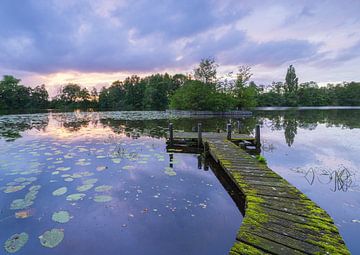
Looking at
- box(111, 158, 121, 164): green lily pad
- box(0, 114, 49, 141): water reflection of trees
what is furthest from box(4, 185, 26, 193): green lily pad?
box(0, 114, 49, 141): water reflection of trees

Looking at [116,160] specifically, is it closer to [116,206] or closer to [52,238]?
[116,206]

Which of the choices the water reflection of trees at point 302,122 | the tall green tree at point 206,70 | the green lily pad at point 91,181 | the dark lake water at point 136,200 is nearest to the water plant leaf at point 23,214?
the dark lake water at point 136,200

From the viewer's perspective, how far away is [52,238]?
329cm

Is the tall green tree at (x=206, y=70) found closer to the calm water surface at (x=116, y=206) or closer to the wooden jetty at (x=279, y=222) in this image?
the calm water surface at (x=116, y=206)

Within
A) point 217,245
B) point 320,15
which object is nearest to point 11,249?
point 217,245

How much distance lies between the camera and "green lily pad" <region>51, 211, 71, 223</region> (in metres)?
3.82

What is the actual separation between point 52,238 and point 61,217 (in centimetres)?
66

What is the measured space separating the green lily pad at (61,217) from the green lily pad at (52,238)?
0.92 feet

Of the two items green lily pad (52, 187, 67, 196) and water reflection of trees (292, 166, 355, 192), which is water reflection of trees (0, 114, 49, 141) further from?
water reflection of trees (292, 166, 355, 192)

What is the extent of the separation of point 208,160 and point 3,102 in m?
71.0

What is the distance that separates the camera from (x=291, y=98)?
6594 cm

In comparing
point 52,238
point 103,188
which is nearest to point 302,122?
point 103,188

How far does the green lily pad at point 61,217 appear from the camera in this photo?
3.82m

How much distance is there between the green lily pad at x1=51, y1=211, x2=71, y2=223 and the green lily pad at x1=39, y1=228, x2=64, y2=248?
0.92 feet
